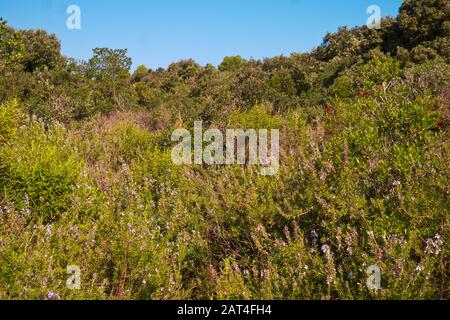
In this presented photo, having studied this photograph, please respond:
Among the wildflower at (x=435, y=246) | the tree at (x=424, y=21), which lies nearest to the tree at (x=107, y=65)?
the tree at (x=424, y=21)

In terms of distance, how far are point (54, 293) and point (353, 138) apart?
4167mm

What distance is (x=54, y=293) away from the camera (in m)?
3.57

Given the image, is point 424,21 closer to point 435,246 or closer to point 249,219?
point 249,219

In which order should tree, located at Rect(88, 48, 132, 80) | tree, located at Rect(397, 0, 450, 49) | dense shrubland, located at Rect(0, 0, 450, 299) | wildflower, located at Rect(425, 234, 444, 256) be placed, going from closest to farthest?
wildflower, located at Rect(425, 234, 444, 256), dense shrubland, located at Rect(0, 0, 450, 299), tree, located at Rect(397, 0, 450, 49), tree, located at Rect(88, 48, 132, 80)

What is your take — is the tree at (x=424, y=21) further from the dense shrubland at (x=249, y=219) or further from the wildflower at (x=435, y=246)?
the wildflower at (x=435, y=246)

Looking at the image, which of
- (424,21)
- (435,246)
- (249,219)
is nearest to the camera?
(435,246)

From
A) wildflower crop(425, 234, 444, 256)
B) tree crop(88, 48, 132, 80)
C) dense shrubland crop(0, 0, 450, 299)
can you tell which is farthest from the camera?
tree crop(88, 48, 132, 80)

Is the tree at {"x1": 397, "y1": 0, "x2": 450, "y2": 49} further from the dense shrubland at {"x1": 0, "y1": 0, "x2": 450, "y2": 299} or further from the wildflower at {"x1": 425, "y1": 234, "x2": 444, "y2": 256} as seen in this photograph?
the wildflower at {"x1": 425, "y1": 234, "x2": 444, "y2": 256}

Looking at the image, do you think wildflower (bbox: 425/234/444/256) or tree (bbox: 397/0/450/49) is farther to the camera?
tree (bbox: 397/0/450/49)

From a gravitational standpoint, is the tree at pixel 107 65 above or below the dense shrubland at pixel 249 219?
above

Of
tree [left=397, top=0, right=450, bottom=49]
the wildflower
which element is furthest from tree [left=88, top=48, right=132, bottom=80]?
the wildflower

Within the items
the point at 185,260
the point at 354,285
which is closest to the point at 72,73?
the point at 185,260

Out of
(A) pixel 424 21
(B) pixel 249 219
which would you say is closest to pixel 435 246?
(B) pixel 249 219

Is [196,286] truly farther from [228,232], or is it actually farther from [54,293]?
[54,293]
